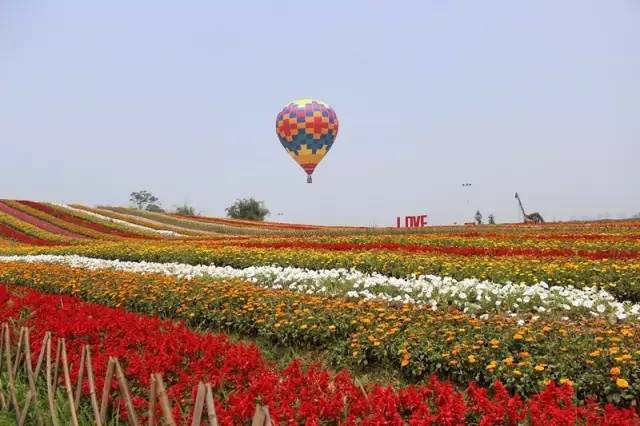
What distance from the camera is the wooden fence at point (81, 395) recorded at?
10.4 ft

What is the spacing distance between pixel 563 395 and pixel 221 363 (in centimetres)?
329

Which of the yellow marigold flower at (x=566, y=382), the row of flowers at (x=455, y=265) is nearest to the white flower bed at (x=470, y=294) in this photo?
the row of flowers at (x=455, y=265)

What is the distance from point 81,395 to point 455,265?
27.7 ft

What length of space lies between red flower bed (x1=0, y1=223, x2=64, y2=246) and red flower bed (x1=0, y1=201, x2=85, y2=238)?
6.32 ft

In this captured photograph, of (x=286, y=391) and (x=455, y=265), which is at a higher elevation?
(x=455, y=265)

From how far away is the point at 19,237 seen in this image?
32.3 metres

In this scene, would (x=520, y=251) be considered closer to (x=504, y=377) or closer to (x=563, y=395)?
(x=504, y=377)

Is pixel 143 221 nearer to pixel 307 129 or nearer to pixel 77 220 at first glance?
pixel 77 220

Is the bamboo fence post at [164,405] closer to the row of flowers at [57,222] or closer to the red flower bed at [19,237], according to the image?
the red flower bed at [19,237]

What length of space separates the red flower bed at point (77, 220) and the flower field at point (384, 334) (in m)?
23.1

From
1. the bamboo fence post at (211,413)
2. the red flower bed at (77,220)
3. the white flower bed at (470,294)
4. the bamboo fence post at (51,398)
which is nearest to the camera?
the bamboo fence post at (211,413)

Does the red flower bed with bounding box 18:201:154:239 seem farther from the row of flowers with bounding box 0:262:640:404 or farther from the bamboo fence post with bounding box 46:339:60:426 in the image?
the bamboo fence post with bounding box 46:339:60:426

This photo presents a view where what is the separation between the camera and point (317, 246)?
19.0 metres

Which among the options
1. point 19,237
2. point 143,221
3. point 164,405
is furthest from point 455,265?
point 143,221
